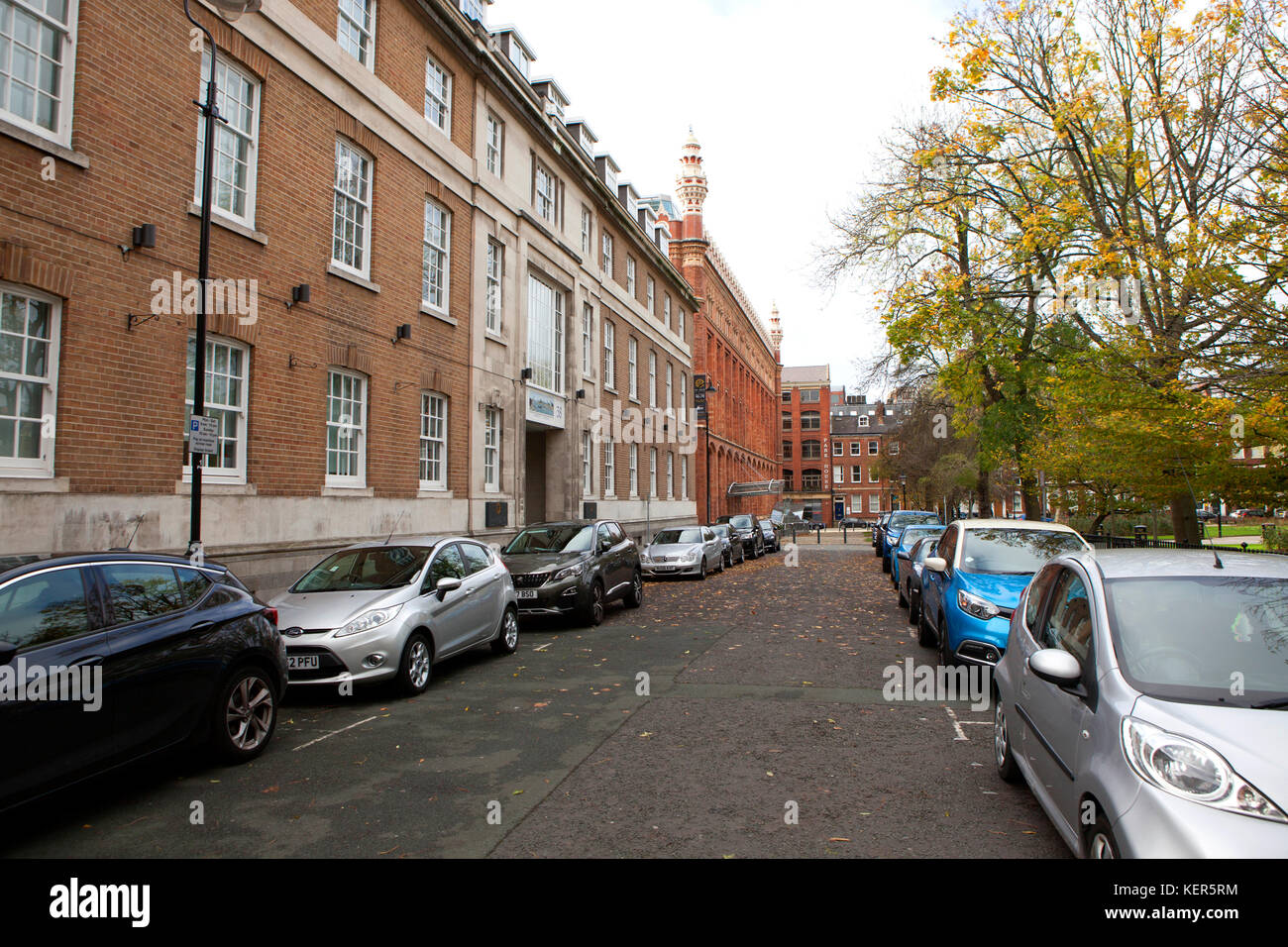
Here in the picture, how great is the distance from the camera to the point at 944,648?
8.61 m

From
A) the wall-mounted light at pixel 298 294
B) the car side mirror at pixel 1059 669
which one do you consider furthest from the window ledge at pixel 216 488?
the car side mirror at pixel 1059 669

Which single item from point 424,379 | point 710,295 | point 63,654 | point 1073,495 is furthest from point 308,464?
point 710,295

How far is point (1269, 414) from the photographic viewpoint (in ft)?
26.6

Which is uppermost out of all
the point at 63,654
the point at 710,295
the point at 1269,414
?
the point at 710,295

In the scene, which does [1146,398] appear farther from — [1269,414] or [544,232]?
[544,232]

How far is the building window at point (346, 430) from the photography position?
1405cm

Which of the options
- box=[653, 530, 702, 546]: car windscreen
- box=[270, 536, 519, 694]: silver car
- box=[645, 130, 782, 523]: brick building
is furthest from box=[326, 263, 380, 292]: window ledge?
box=[645, 130, 782, 523]: brick building

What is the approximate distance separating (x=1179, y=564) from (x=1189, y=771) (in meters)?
1.85

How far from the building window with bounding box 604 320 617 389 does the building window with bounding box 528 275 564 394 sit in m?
3.77

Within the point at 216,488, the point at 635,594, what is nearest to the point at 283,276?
the point at 216,488

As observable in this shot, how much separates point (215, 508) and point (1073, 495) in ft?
73.9

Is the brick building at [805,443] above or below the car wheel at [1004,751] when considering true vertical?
above

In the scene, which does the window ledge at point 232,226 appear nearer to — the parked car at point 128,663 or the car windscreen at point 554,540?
the car windscreen at point 554,540

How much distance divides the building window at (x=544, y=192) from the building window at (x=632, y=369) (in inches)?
315
